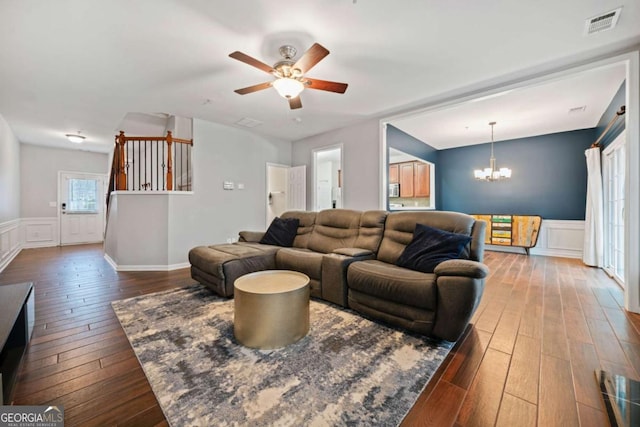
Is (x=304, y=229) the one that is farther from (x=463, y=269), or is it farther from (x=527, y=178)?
(x=527, y=178)

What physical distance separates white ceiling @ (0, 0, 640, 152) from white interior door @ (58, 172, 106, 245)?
11.8 ft

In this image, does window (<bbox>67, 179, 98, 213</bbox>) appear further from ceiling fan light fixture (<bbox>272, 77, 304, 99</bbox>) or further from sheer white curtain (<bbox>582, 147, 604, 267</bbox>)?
sheer white curtain (<bbox>582, 147, 604, 267</bbox>)

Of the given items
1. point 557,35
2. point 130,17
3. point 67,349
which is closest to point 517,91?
point 557,35

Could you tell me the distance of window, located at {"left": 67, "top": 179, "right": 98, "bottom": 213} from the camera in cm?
712

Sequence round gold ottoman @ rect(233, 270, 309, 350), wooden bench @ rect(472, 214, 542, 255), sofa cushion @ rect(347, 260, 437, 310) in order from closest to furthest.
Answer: round gold ottoman @ rect(233, 270, 309, 350)
sofa cushion @ rect(347, 260, 437, 310)
wooden bench @ rect(472, 214, 542, 255)

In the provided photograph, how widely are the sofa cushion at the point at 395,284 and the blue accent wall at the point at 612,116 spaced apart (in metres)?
3.32

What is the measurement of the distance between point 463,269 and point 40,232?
9.38 metres

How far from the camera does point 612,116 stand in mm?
3736

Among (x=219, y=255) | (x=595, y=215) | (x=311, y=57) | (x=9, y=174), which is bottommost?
(x=219, y=255)

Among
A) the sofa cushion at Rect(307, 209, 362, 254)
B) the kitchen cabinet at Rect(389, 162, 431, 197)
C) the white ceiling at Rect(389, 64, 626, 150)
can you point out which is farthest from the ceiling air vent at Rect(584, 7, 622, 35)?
the kitchen cabinet at Rect(389, 162, 431, 197)

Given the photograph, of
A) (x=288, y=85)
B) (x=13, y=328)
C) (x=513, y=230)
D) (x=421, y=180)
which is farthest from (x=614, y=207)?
(x=13, y=328)

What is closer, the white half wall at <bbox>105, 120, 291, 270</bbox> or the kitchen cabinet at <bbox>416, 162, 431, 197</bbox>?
the white half wall at <bbox>105, 120, 291, 270</bbox>

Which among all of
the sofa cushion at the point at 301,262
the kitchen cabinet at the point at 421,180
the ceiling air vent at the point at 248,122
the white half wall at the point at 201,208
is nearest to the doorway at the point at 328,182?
the white half wall at the point at 201,208

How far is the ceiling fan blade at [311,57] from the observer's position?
A: 85.8 inches
